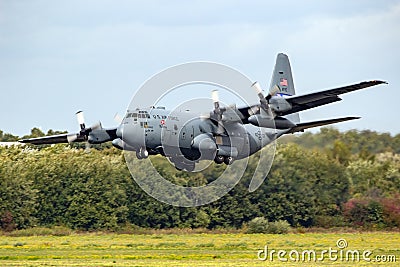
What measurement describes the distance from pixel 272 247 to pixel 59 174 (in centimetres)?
1522

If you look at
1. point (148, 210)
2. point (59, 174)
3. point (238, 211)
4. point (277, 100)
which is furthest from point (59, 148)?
point (277, 100)

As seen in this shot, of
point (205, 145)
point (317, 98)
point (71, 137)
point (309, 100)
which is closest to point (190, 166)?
point (205, 145)

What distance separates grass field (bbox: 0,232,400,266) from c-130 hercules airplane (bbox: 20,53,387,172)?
3.89 metres

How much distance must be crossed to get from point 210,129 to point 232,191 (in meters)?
12.7

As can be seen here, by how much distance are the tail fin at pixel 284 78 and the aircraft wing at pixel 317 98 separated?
493cm

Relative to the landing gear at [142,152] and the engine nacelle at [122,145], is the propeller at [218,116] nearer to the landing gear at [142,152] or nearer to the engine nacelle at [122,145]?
the landing gear at [142,152]

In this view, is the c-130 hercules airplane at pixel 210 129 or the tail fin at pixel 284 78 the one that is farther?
the tail fin at pixel 284 78

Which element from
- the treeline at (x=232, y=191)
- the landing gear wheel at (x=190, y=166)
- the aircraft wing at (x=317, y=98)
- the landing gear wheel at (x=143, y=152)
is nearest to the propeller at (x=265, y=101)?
the aircraft wing at (x=317, y=98)

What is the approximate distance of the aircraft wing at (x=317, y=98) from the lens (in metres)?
35.2

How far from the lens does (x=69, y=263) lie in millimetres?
34312

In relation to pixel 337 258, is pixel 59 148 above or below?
above

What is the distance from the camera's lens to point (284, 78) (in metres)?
43.4

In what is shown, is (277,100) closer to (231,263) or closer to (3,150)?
(231,263)

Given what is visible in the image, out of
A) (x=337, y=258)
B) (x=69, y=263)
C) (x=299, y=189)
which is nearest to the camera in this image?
(x=69, y=263)
